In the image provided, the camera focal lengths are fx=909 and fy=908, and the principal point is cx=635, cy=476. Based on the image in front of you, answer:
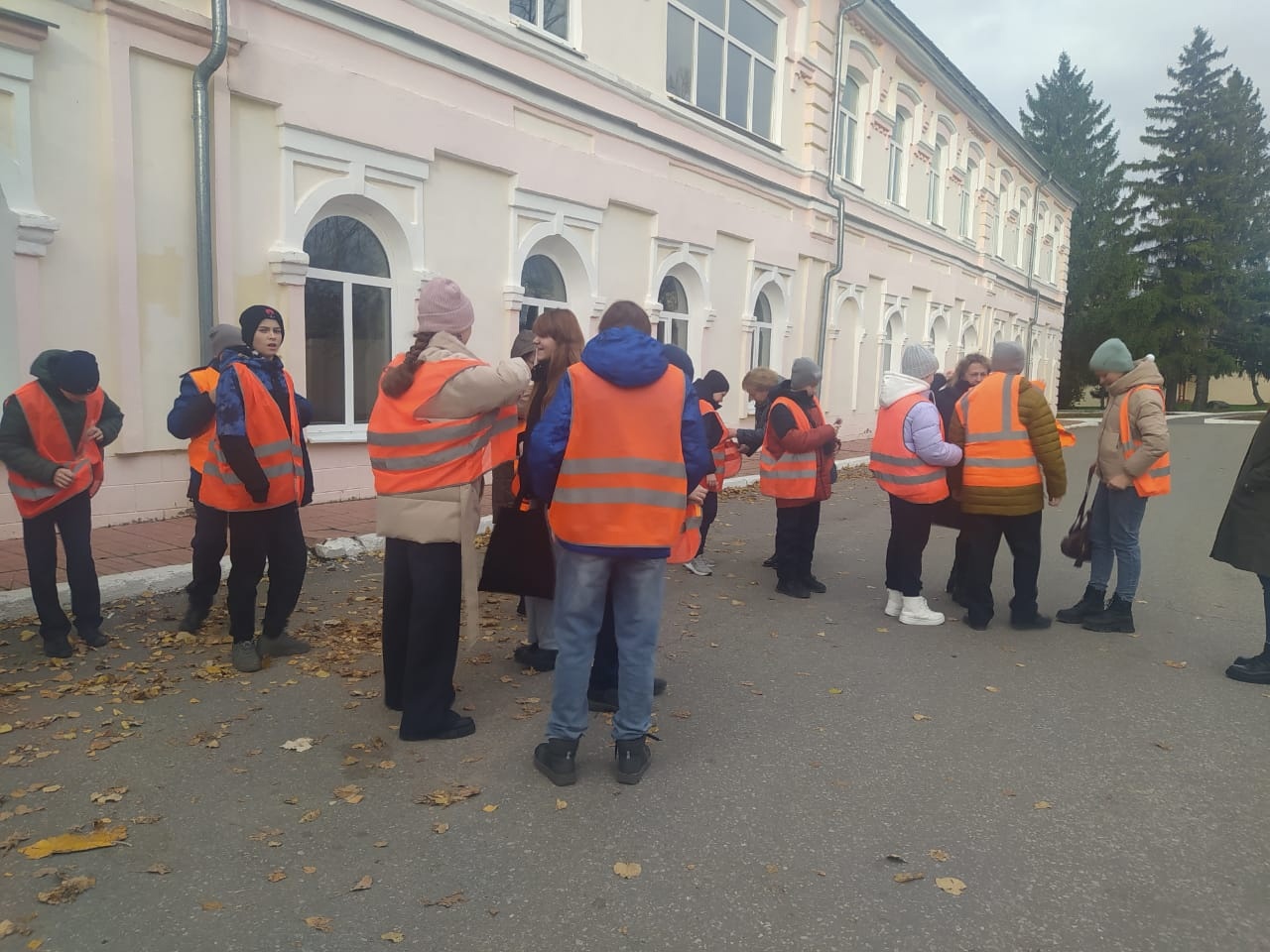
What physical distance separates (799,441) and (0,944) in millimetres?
5280

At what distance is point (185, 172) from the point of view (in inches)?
310

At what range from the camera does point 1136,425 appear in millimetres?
5855

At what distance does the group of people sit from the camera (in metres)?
3.59

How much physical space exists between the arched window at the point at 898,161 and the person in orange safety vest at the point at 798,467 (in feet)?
53.9

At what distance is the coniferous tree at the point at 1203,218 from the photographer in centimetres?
4581

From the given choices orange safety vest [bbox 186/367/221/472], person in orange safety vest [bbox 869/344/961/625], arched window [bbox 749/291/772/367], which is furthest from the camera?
arched window [bbox 749/291/772/367]

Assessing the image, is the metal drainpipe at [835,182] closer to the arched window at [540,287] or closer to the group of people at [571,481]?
the arched window at [540,287]

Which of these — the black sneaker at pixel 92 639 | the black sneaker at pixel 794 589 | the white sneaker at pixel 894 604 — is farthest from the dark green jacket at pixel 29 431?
the white sneaker at pixel 894 604

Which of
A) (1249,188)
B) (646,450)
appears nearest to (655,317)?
(646,450)

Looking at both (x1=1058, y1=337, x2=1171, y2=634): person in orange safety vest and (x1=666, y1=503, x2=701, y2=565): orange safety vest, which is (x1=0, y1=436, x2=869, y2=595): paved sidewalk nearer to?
(x1=666, y1=503, x2=701, y2=565): orange safety vest

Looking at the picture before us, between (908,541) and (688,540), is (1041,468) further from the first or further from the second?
(688,540)

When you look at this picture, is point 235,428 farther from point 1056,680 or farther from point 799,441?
point 1056,680

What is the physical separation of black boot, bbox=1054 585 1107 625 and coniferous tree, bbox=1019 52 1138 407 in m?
43.5

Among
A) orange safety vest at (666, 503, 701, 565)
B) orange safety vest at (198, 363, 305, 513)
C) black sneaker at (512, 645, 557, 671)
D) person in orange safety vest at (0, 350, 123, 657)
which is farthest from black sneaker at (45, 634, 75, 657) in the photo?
orange safety vest at (666, 503, 701, 565)
